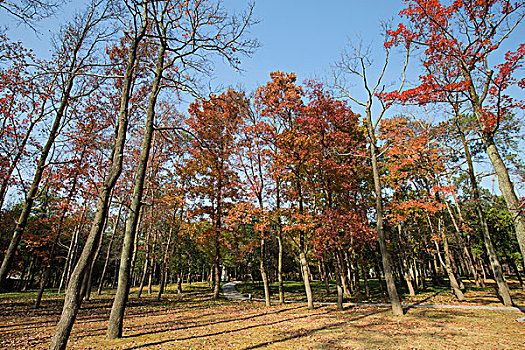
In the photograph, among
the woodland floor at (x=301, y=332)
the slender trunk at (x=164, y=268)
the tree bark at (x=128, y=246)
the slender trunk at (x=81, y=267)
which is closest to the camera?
the slender trunk at (x=81, y=267)

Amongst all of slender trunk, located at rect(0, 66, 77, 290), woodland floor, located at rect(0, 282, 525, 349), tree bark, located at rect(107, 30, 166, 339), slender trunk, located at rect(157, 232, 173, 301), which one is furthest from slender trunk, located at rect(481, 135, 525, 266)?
slender trunk, located at rect(157, 232, 173, 301)

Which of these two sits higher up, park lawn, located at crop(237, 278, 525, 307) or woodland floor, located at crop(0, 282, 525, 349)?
woodland floor, located at crop(0, 282, 525, 349)

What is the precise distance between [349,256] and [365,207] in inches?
188

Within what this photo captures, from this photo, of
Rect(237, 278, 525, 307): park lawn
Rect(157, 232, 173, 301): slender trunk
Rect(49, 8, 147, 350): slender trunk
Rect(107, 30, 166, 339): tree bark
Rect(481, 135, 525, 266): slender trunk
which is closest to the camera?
Rect(49, 8, 147, 350): slender trunk

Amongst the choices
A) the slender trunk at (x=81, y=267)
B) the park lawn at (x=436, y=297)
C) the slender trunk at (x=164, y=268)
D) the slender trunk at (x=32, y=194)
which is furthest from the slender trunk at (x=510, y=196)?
the slender trunk at (x=164, y=268)

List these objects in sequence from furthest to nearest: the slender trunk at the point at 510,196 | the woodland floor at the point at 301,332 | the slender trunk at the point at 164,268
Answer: the slender trunk at the point at 164,268, the slender trunk at the point at 510,196, the woodland floor at the point at 301,332

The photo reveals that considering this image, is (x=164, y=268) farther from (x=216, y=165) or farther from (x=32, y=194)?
→ (x=32, y=194)

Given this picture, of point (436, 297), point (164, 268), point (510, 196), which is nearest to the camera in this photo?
point (510, 196)

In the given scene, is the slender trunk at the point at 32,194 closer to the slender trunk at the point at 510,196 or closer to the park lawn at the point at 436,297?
the slender trunk at the point at 510,196

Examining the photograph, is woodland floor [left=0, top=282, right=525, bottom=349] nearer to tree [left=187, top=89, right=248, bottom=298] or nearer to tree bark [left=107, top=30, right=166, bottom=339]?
tree bark [left=107, top=30, right=166, bottom=339]

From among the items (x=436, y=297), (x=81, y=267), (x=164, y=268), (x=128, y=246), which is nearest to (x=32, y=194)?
(x=128, y=246)

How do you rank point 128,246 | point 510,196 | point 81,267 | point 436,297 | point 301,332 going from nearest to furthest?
point 81,267 < point 510,196 < point 128,246 < point 301,332 < point 436,297

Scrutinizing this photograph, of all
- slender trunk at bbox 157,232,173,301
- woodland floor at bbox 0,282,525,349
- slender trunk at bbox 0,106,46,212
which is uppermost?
slender trunk at bbox 0,106,46,212

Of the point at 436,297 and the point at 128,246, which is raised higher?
the point at 128,246
